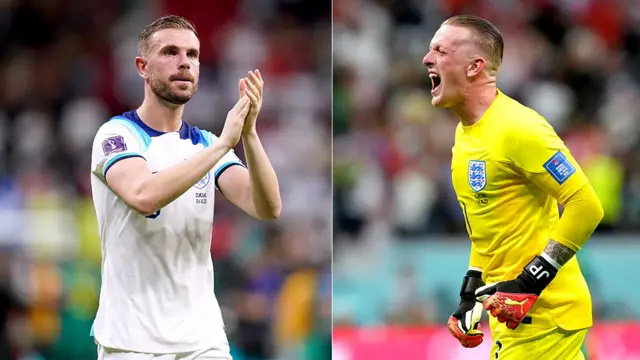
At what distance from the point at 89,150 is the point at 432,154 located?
392 cm

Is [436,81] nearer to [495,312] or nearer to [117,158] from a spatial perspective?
[495,312]

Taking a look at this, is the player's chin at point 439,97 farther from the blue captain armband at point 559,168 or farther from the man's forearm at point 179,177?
the man's forearm at point 179,177

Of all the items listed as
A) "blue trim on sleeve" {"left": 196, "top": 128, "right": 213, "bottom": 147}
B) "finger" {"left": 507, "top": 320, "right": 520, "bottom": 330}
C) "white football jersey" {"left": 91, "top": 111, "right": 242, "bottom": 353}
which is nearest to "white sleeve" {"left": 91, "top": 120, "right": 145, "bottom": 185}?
"white football jersey" {"left": 91, "top": 111, "right": 242, "bottom": 353}

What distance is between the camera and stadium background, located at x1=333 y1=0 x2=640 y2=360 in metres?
10.2

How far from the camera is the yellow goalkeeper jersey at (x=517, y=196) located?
14.6 feet

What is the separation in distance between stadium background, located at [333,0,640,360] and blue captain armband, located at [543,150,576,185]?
460cm

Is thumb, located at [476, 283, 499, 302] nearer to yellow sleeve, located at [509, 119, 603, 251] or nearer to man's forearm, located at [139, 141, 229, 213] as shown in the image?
yellow sleeve, located at [509, 119, 603, 251]

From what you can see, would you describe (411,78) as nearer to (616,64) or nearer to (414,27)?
(414,27)

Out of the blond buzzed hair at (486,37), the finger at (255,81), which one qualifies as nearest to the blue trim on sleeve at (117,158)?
the finger at (255,81)

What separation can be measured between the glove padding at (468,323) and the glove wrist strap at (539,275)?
0.54 metres

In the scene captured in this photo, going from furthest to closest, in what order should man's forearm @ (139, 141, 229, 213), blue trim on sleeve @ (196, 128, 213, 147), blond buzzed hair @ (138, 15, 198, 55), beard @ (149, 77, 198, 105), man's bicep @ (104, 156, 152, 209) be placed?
blue trim on sleeve @ (196, 128, 213, 147) → blond buzzed hair @ (138, 15, 198, 55) → beard @ (149, 77, 198, 105) → man's bicep @ (104, 156, 152, 209) → man's forearm @ (139, 141, 229, 213)

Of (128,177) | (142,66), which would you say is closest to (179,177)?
(128,177)

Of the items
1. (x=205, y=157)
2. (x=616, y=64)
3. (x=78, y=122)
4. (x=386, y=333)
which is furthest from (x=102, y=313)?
(x=616, y=64)

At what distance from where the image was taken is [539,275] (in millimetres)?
4391
